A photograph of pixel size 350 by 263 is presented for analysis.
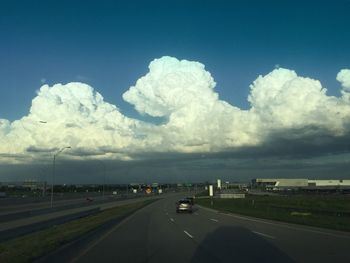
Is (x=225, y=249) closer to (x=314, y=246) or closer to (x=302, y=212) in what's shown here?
(x=314, y=246)

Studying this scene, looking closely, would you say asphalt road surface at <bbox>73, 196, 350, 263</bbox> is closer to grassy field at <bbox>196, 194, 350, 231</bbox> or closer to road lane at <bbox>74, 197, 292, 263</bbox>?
road lane at <bbox>74, 197, 292, 263</bbox>

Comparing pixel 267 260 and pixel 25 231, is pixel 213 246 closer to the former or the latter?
pixel 267 260

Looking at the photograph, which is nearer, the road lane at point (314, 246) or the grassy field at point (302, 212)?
the road lane at point (314, 246)

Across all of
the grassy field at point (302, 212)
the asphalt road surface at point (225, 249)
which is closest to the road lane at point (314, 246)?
the asphalt road surface at point (225, 249)

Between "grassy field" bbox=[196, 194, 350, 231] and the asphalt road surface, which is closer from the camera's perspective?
the asphalt road surface

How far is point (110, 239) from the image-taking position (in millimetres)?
19625

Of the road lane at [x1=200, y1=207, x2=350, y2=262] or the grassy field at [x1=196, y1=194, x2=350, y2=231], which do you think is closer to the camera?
the road lane at [x1=200, y1=207, x2=350, y2=262]

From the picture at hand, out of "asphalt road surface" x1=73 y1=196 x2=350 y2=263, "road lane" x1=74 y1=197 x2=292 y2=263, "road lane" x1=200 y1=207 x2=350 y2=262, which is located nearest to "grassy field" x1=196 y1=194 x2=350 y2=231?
"road lane" x1=200 y1=207 x2=350 y2=262

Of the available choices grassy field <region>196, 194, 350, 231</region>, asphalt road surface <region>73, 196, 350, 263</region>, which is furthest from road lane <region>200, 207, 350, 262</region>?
grassy field <region>196, 194, 350, 231</region>

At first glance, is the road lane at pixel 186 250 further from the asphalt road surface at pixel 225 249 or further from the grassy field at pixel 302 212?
the grassy field at pixel 302 212

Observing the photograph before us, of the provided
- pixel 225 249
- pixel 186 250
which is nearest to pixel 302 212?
pixel 225 249

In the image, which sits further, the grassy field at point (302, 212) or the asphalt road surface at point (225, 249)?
the grassy field at point (302, 212)

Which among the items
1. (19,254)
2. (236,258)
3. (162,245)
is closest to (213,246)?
(162,245)

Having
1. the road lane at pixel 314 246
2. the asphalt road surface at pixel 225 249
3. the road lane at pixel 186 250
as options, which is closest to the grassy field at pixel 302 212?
the road lane at pixel 314 246
